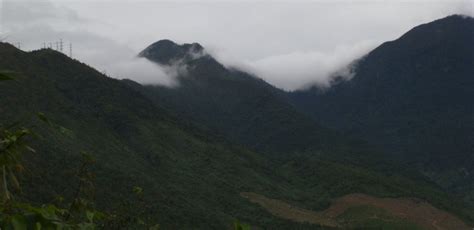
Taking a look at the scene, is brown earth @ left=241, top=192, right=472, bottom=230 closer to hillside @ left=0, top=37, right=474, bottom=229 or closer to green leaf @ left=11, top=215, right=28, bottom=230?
hillside @ left=0, top=37, right=474, bottom=229

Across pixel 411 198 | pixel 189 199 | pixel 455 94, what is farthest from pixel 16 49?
pixel 455 94

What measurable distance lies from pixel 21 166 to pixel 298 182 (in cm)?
10969

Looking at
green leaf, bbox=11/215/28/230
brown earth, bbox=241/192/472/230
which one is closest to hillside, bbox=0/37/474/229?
brown earth, bbox=241/192/472/230

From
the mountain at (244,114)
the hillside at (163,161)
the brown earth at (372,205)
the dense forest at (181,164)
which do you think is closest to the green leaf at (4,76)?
the dense forest at (181,164)

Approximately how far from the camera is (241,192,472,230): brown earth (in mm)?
83000

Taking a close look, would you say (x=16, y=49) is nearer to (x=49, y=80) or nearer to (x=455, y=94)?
(x=49, y=80)

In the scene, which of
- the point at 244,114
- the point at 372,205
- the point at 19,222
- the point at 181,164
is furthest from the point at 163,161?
the point at 19,222

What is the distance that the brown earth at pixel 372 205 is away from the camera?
272ft

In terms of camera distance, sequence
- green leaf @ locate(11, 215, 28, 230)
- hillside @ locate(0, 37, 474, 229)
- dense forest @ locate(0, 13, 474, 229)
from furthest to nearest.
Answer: hillside @ locate(0, 37, 474, 229)
dense forest @ locate(0, 13, 474, 229)
green leaf @ locate(11, 215, 28, 230)

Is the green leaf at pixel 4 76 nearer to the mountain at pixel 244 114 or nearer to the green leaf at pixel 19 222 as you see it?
the green leaf at pixel 19 222

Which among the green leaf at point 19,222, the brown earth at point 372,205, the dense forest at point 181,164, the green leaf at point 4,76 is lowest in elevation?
the brown earth at point 372,205

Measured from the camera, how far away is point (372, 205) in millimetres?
88688

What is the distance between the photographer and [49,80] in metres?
88.1

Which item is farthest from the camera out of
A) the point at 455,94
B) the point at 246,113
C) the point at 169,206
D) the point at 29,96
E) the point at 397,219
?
the point at 455,94
